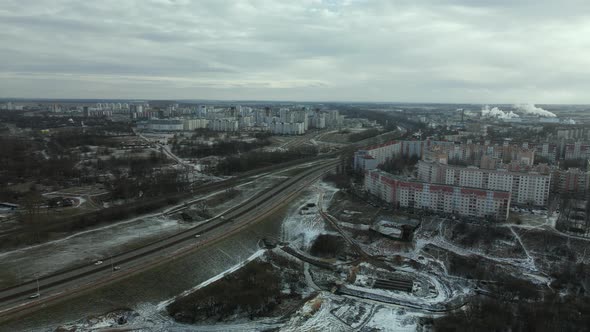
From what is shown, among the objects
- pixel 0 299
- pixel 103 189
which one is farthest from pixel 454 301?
pixel 103 189

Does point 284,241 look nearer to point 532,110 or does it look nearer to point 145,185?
point 145,185

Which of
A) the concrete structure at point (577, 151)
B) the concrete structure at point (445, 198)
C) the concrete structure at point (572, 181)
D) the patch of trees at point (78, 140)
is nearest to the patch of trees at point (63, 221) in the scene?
the concrete structure at point (445, 198)

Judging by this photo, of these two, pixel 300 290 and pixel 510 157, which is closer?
pixel 300 290

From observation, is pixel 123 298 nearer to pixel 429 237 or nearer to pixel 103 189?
pixel 429 237

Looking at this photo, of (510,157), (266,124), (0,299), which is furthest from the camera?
(266,124)

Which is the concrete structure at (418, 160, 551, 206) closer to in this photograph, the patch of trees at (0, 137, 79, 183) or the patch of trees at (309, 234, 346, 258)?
the patch of trees at (309, 234, 346, 258)
